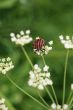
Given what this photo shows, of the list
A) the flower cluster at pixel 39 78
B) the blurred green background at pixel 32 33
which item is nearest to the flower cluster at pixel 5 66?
the flower cluster at pixel 39 78

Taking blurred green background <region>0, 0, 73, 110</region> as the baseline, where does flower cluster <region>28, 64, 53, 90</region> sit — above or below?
below

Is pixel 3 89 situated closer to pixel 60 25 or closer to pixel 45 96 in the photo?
pixel 45 96

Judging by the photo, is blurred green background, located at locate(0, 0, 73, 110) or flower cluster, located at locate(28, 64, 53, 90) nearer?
flower cluster, located at locate(28, 64, 53, 90)

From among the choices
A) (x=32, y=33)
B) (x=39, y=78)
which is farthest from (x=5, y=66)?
(x=32, y=33)

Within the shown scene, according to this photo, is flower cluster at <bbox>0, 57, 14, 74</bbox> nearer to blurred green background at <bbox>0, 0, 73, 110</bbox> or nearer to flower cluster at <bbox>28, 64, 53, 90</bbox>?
flower cluster at <bbox>28, 64, 53, 90</bbox>

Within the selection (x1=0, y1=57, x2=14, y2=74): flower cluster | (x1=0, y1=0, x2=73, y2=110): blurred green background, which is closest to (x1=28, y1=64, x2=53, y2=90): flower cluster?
(x1=0, y1=57, x2=14, y2=74): flower cluster

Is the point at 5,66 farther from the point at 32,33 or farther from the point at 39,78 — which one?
the point at 32,33

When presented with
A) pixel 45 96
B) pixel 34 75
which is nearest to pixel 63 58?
pixel 45 96
